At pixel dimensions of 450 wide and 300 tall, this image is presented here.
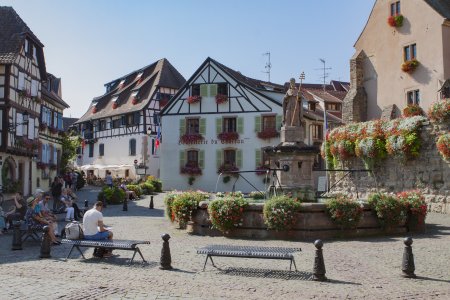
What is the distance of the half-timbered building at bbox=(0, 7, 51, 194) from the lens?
2683cm

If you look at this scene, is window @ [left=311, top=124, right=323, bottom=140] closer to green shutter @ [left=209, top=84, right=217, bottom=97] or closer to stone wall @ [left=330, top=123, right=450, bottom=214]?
green shutter @ [left=209, top=84, right=217, bottom=97]

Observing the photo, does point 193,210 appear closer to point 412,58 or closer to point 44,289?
point 44,289

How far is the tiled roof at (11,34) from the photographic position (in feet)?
88.8

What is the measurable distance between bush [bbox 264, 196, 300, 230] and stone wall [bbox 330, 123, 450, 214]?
30.2ft

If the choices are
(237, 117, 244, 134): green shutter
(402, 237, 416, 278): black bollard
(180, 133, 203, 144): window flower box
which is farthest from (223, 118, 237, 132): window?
(402, 237, 416, 278): black bollard

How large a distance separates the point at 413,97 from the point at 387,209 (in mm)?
16206

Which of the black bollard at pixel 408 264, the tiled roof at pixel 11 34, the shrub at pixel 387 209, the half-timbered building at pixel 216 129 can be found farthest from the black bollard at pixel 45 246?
the half-timbered building at pixel 216 129

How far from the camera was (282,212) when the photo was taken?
485 inches

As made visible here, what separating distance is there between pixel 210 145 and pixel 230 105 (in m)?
3.42

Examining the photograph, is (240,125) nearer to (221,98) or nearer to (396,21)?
(221,98)

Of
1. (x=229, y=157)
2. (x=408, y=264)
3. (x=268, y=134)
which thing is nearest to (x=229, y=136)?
(x=229, y=157)

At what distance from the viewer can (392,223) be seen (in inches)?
517

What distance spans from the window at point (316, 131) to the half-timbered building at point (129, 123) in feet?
45.2

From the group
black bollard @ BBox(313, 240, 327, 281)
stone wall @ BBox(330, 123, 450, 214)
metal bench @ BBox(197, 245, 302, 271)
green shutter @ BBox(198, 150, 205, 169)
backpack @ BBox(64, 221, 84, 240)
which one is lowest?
black bollard @ BBox(313, 240, 327, 281)
